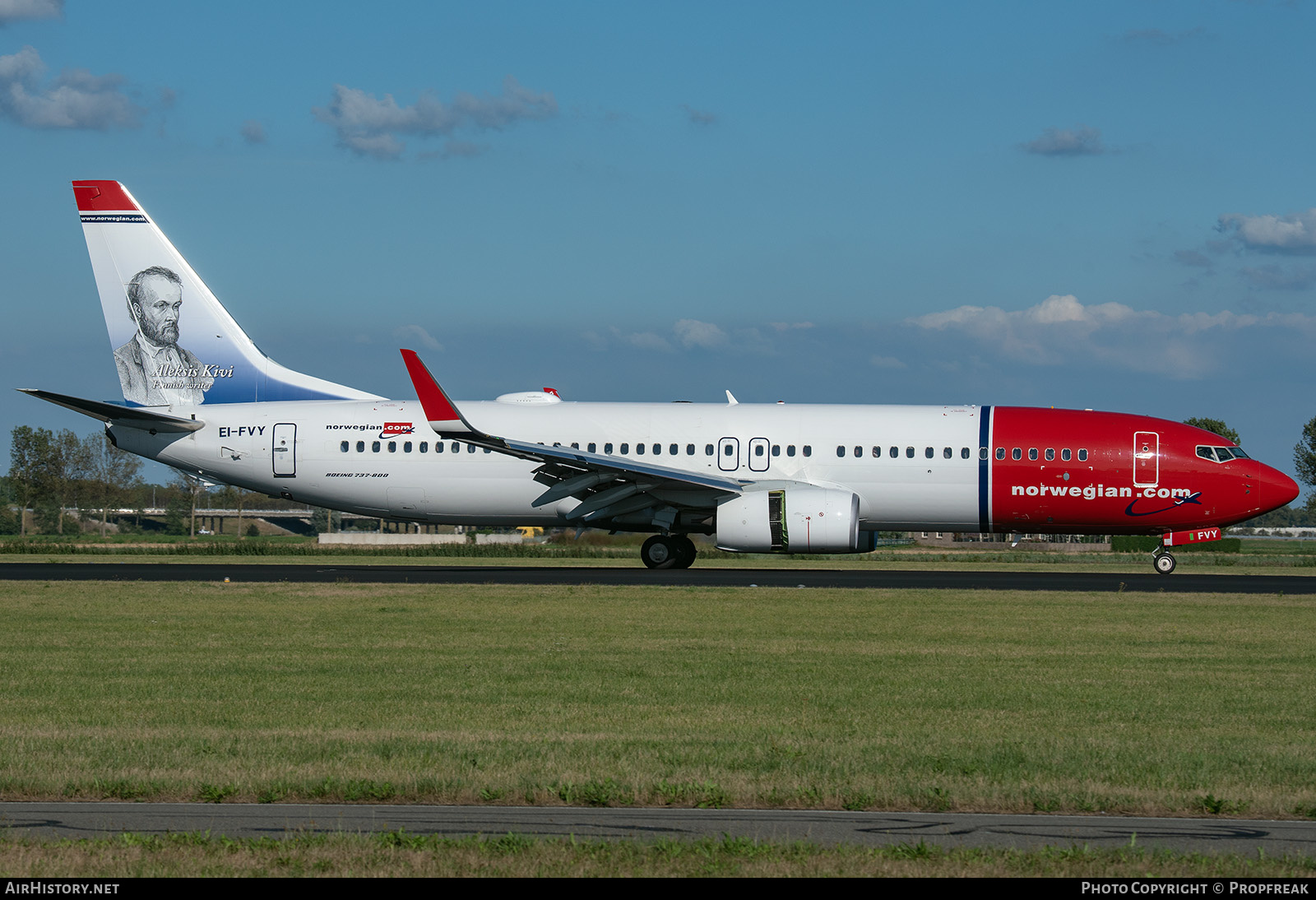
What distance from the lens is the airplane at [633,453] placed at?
2912cm

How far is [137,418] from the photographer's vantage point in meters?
31.3

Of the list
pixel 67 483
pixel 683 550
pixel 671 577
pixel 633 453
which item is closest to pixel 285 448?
pixel 633 453

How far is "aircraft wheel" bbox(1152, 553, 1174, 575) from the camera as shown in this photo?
1218 inches

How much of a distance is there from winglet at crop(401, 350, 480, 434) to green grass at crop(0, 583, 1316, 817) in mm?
7484

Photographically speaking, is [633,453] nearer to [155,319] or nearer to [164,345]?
[164,345]

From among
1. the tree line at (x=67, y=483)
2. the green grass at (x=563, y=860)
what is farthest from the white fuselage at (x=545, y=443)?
the tree line at (x=67, y=483)

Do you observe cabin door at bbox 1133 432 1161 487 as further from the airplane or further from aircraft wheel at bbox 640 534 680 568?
aircraft wheel at bbox 640 534 680 568

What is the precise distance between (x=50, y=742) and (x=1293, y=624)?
55.0ft

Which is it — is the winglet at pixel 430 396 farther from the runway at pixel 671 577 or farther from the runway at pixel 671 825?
the runway at pixel 671 825

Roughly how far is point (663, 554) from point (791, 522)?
432 centimetres

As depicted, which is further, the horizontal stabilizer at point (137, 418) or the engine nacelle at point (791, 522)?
the horizontal stabilizer at point (137, 418)

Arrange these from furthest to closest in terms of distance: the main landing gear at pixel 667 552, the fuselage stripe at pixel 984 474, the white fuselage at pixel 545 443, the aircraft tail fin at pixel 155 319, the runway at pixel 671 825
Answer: the aircraft tail fin at pixel 155 319
the main landing gear at pixel 667 552
the white fuselage at pixel 545 443
the fuselage stripe at pixel 984 474
the runway at pixel 671 825

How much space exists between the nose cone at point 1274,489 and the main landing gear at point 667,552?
1350cm

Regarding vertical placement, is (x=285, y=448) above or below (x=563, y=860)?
above
